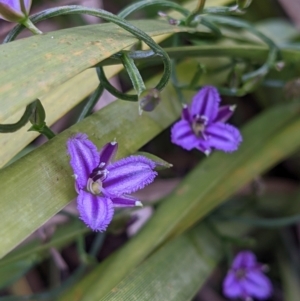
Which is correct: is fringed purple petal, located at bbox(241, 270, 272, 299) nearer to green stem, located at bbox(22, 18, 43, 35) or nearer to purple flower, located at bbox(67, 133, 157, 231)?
purple flower, located at bbox(67, 133, 157, 231)

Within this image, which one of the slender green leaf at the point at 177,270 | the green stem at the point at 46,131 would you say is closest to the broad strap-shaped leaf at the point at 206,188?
the slender green leaf at the point at 177,270

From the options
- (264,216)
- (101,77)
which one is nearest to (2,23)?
(101,77)

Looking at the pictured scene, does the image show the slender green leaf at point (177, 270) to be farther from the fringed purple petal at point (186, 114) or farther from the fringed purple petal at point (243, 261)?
the fringed purple petal at point (186, 114)

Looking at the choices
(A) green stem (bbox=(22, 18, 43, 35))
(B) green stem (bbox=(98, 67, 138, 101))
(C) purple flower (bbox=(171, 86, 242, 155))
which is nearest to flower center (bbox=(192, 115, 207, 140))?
(C) purple flower (bbox=(171, 86, 242, 155))

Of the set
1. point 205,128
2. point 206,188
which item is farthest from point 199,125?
point 206,188

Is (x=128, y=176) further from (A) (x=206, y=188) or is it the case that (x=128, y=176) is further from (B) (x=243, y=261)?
(B) (x=243, y=261)

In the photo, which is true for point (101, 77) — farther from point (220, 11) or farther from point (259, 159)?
point (259, 159)
